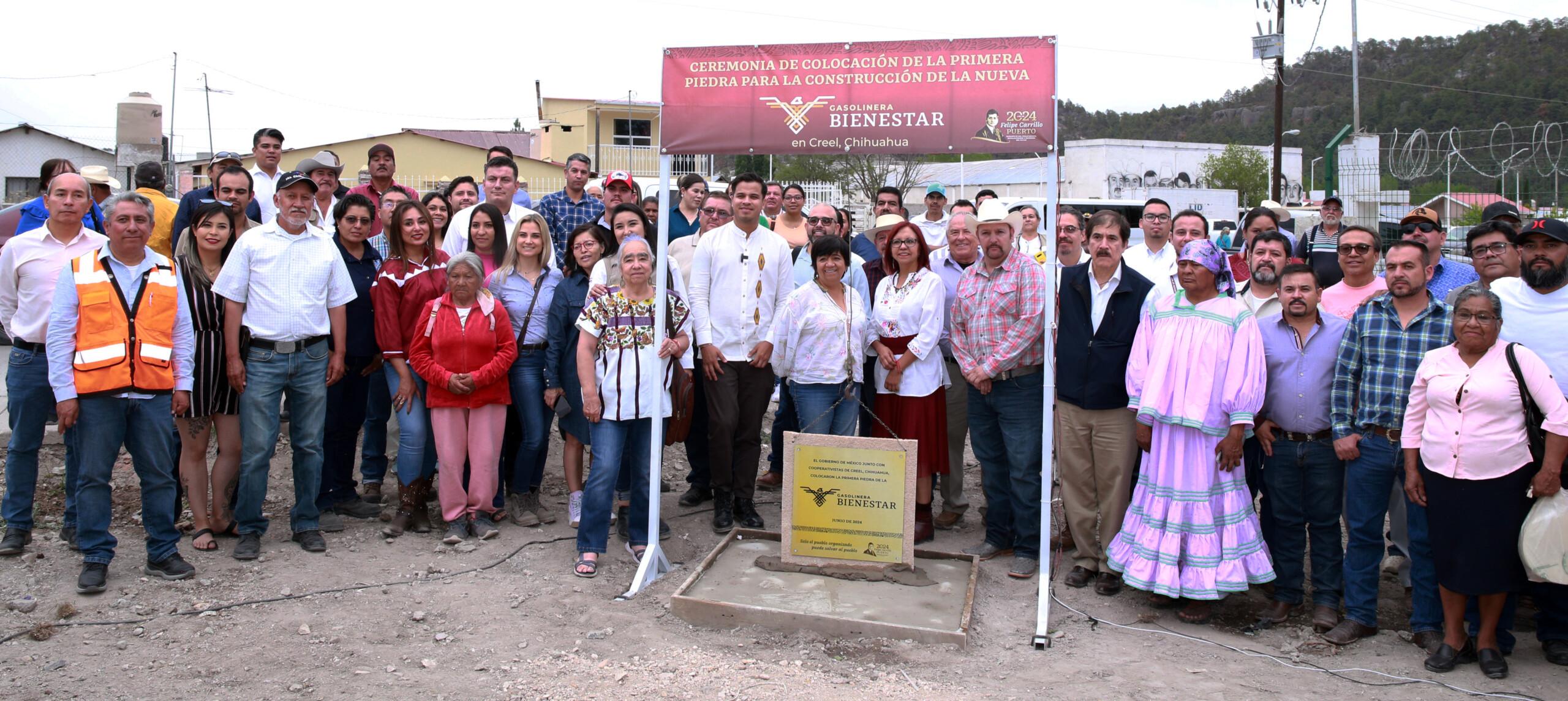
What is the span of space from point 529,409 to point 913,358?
93.8 inches

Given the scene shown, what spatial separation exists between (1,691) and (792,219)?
5.87 metres

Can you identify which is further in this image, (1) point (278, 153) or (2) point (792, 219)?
(2) point (792, 219)

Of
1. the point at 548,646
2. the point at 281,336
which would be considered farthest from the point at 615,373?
the point at 281,336

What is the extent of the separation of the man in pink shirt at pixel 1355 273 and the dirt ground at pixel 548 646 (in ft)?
5.34

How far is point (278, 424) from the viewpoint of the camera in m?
5.91

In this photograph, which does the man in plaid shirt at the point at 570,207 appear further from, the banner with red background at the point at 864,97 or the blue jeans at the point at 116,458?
the blue jeans at the point at 116,458

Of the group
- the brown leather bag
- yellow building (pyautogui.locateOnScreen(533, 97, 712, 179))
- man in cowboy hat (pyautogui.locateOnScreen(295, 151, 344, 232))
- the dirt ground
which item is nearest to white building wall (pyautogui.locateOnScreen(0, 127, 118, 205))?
yellow building (pyautogui.locateOnScreen(533, 97, 712, 179))

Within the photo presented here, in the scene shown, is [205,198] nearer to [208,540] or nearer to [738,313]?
[208,540]

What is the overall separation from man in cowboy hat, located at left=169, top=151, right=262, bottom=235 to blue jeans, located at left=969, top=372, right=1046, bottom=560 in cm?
459

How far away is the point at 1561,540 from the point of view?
4367 millimetres

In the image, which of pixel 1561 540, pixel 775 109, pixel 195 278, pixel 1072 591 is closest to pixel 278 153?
pixel 195 278

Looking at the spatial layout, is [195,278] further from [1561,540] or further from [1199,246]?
[1561,540]

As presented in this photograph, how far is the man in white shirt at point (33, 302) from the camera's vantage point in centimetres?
542

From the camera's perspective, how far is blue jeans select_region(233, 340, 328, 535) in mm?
5758
